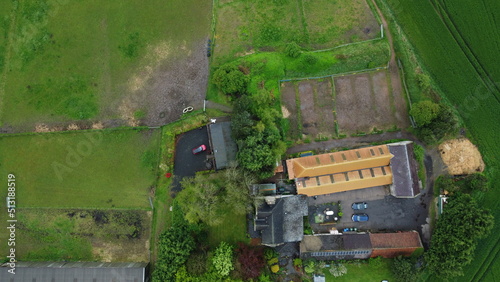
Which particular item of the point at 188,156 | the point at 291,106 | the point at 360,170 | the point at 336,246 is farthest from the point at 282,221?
the point at 291,106

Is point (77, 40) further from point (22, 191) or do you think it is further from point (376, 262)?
point (376, 262)

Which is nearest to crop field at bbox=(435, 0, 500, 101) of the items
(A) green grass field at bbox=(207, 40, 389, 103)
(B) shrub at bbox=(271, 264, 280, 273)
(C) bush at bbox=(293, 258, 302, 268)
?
(A) green grass field at bbox=(207, 40, 389, 103)

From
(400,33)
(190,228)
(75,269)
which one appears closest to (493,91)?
(400,33)

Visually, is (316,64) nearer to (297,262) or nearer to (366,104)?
(366,104)

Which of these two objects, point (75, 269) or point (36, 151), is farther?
point (36, 151)

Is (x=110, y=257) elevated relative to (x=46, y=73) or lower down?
lower down

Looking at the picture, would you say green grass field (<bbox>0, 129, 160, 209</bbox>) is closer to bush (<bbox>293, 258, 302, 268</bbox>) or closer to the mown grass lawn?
the mown grass lawn
